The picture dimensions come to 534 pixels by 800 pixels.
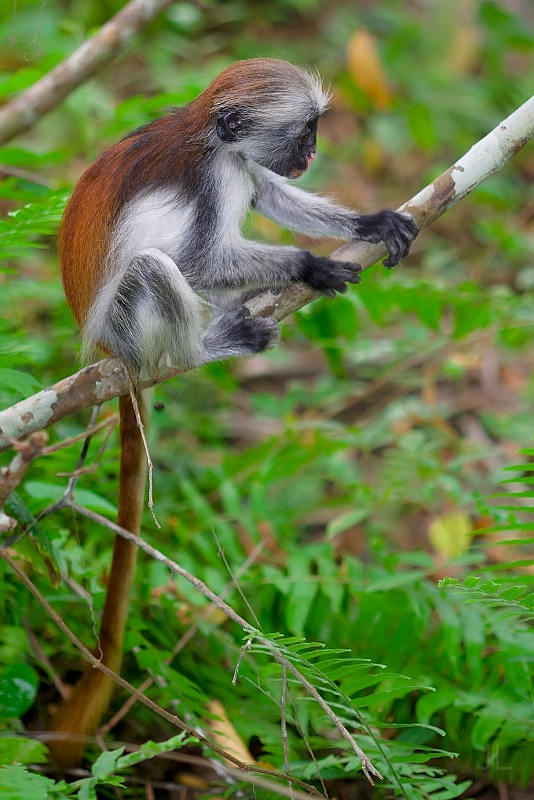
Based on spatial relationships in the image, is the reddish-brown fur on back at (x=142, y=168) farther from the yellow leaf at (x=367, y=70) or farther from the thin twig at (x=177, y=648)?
the yellow leaf at (x=367, y=70)

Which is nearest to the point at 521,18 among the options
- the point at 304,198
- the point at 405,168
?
the point at 405,168

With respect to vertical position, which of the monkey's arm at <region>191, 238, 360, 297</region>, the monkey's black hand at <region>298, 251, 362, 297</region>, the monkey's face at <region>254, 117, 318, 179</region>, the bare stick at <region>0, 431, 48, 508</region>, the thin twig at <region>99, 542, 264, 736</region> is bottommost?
the thin twig at <region>99, 542, 264, 736</region>

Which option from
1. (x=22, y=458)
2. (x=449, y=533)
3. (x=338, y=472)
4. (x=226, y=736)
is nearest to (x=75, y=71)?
(x=338, y=472)

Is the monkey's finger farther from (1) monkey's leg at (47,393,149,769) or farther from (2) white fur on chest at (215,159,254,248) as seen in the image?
(1) monkey's leg at (47,393,149,769)

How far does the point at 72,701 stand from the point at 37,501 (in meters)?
0.77

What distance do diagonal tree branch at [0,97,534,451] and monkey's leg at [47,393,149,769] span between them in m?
0.44

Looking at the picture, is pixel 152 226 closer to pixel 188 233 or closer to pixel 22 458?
pixel 188 233

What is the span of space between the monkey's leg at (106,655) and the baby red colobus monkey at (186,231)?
1.94 ft

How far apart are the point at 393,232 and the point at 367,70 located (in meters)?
6.07

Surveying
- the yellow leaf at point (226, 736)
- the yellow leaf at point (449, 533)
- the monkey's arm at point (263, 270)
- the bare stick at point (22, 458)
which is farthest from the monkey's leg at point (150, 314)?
the yellow leaf at point (449, 533)

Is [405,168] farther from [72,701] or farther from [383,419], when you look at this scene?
[72,701]

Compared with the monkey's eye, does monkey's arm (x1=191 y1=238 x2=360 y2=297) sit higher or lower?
lower

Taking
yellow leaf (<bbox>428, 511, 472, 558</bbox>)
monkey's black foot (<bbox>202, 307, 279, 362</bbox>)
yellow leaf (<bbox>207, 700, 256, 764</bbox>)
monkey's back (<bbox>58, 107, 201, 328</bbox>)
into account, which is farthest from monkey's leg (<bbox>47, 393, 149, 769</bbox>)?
yellow leaf (<bbox>428, 511, 472, 558</bbox>)

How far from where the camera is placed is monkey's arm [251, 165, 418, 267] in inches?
128
